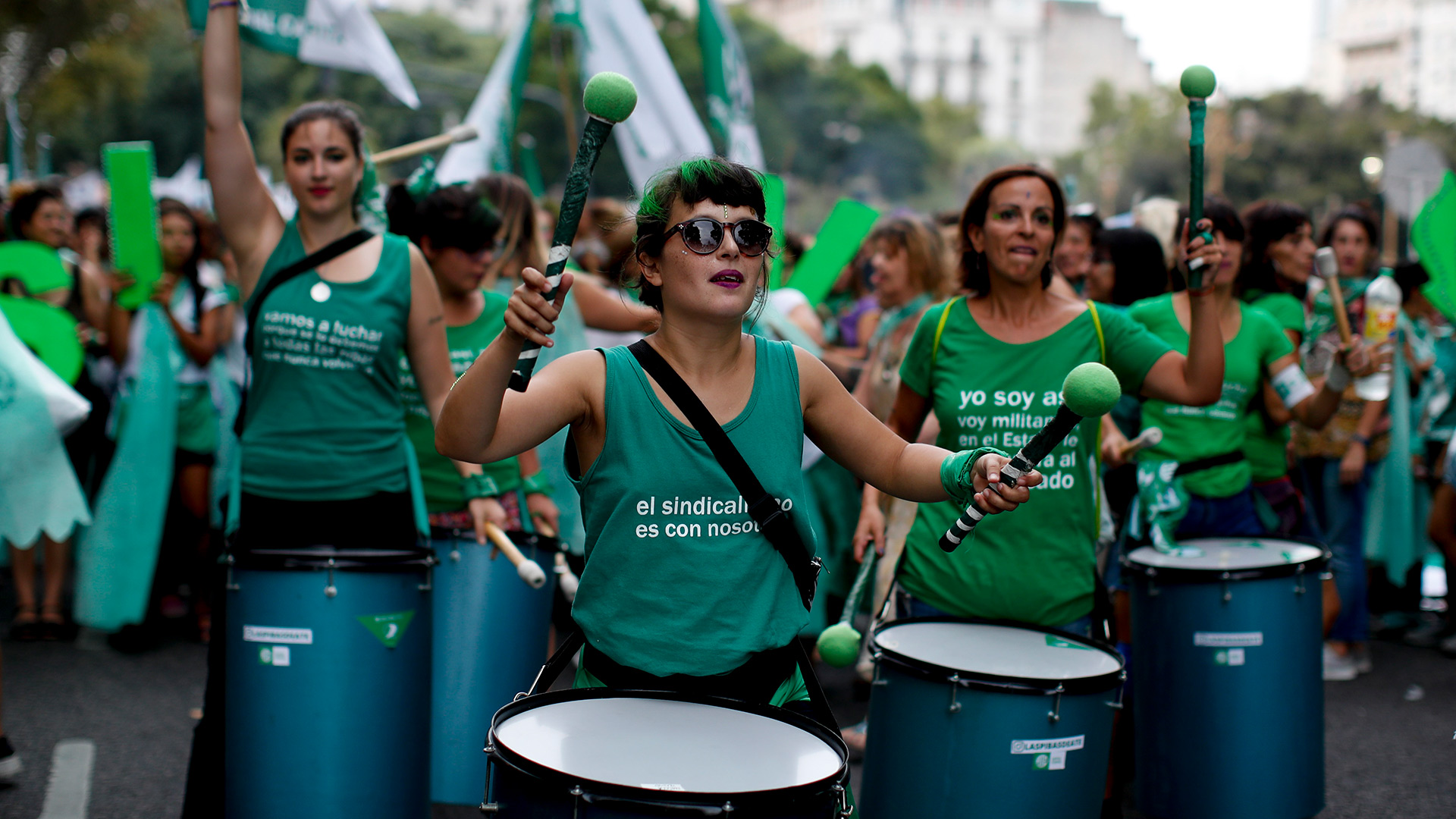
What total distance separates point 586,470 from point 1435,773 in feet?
13.4

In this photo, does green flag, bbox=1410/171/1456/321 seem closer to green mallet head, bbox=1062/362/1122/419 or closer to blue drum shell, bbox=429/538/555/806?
blue drum shell, bbox=429/538/555/806

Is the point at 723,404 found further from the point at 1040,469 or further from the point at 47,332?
the point at 47,332

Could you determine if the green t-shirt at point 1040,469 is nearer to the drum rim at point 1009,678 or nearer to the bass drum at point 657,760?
the drum rim at point 1009,678

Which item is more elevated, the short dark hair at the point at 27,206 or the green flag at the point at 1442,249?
the short dark hair at the point at 27,206

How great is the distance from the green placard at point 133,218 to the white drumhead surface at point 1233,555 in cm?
435

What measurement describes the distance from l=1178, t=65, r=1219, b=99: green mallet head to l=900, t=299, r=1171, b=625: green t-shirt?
2.23 feet

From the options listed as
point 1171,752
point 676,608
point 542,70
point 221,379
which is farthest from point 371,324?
point 542,70

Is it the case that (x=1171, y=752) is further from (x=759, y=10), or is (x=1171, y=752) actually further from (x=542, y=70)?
(x=759, y=10)

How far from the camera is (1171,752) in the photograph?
3738mm

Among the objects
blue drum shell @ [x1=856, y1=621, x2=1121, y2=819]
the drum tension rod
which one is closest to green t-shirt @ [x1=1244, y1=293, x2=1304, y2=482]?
blue drum shell @ [x1=856, y1=621, x2=1121, y2=819]

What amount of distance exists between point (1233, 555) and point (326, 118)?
2915mm

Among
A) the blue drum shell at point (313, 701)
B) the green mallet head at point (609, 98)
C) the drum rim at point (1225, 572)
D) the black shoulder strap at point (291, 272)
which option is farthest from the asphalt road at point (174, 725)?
the green mallet head at point (609, 98)

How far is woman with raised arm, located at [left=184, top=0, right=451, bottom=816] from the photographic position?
3.45m

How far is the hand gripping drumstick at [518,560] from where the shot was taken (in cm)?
294
